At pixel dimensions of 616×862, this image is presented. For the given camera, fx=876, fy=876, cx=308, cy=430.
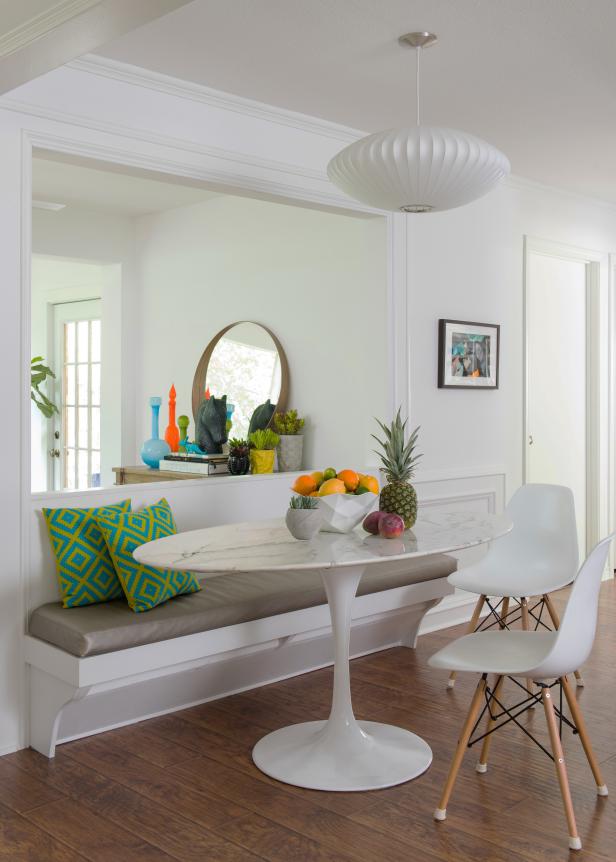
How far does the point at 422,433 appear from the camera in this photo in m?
4.71

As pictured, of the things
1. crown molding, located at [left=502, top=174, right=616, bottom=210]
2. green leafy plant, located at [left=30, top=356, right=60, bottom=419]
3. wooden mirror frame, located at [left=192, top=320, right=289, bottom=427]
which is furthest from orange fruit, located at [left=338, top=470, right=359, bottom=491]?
green leafy plant, located at [left=30, top=356, right=60, bottom=419]

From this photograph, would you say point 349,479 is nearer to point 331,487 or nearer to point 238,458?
point 331,487

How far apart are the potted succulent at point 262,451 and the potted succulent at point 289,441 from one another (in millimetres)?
258

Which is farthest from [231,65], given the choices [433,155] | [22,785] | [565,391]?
[565,391]

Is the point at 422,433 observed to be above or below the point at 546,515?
above

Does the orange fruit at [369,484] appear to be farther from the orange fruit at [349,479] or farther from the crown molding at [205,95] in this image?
the crown molding at [205,95]

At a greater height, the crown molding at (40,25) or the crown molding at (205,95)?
the crown molding at (205,95)

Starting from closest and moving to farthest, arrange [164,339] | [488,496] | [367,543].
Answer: [367,543] → [488,496] → [164,339]

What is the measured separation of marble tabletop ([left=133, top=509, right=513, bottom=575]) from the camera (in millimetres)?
2408

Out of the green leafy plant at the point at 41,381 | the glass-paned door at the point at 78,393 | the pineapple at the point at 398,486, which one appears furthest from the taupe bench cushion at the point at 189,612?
the green leafy plant at the point at 41,381

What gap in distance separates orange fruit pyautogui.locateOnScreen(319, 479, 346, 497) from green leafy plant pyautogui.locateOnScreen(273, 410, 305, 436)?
189 centimetres

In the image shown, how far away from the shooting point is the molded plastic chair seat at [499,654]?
2480mm

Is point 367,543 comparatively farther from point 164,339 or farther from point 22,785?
point 164,339

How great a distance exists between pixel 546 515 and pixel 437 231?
184 centimetres
